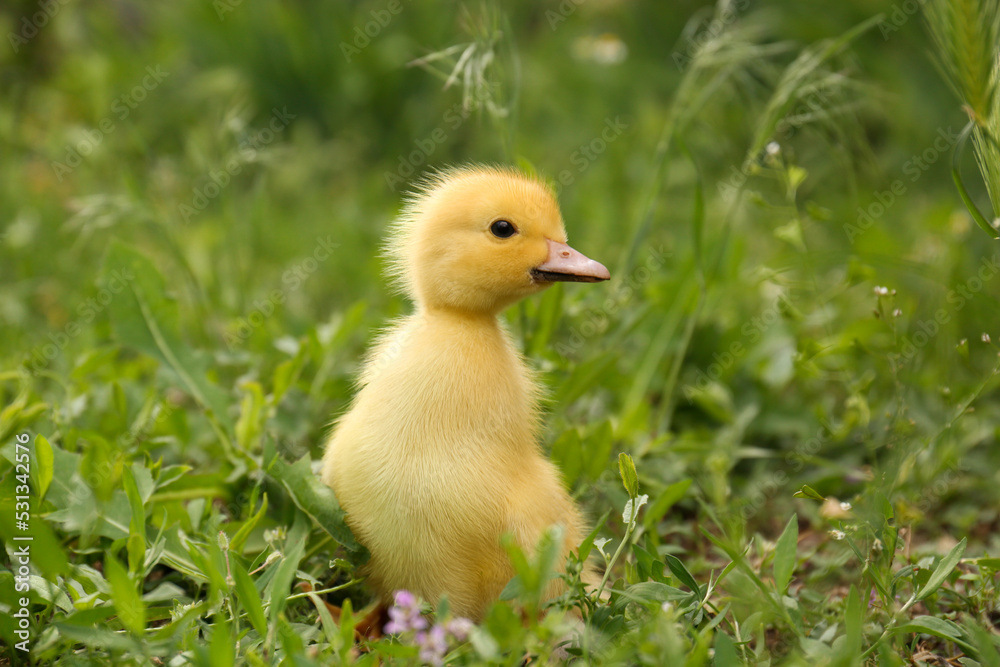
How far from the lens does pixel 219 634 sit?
1.68 metres

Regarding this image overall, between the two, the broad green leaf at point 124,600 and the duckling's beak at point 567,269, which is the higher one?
the duckling's beak at point 567,269

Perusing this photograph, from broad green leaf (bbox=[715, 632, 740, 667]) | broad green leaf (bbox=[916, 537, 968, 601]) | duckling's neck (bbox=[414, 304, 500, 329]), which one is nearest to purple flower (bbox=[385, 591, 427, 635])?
broad green leaf (bbox=[715, 632, 740, 667])

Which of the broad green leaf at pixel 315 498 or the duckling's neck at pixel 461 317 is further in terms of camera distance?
the duckling's neck at pixel 461 317

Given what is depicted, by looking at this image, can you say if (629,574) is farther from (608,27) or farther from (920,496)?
(608,27)

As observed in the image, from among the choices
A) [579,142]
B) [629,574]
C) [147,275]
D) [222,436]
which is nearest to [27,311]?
[147,275]

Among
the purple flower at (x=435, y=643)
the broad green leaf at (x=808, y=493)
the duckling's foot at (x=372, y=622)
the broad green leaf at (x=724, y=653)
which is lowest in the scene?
the duckling's foot at (x=372, y=622)

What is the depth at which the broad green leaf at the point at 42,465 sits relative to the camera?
217 centimetres

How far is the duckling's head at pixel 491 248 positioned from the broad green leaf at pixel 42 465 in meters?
1.01

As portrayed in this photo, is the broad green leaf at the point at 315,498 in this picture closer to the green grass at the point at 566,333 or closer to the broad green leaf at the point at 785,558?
the green grass at the point at 566,333

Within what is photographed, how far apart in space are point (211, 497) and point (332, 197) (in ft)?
11.5

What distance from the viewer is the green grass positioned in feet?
6.56

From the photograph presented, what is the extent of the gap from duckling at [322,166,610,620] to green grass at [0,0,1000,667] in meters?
0.13

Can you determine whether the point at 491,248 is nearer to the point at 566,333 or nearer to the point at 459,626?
the point at 459,626

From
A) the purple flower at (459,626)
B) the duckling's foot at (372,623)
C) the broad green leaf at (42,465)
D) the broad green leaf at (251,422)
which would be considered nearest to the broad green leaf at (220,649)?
the purple flower at (459,626)
